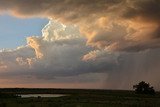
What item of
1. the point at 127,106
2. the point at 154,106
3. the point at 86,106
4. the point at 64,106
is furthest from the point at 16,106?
the point at 154,106

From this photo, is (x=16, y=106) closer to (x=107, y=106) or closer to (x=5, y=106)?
(x=5, y=106)

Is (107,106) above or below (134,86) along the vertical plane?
below

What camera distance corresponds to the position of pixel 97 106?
227ft

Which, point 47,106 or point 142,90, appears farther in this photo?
point 142,90

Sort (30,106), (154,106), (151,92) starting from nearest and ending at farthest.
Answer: (30,106), (154,106), (151,92)

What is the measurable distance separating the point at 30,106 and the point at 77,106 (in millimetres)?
9031

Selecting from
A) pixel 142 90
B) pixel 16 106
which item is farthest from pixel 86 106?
pixel 142 90

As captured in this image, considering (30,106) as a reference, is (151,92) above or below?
above

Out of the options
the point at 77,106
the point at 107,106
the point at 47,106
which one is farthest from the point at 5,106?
the point at 107,106

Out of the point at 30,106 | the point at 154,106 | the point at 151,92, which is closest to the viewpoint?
the point at 30,106

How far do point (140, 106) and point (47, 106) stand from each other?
19.0 meters

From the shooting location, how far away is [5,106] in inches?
2714

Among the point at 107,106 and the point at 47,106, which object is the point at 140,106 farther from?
the point at 47,106

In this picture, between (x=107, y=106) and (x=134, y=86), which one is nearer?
(x=107, y=106)
